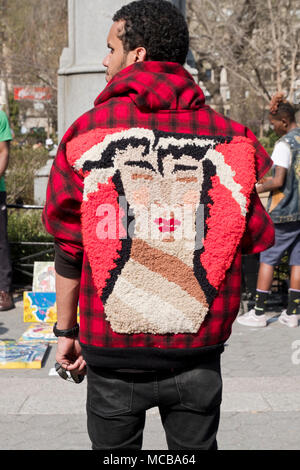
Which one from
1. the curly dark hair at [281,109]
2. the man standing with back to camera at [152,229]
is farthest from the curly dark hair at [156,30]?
the curly dark hair at [281,109]

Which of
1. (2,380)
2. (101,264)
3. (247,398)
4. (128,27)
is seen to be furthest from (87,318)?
(2,380)

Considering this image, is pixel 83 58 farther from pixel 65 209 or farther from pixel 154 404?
pixel 154 404

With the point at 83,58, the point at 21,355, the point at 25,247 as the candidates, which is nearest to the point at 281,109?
the point at 83,58

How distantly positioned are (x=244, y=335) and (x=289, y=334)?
0.41 meters

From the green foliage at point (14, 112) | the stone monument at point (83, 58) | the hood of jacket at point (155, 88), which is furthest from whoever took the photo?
the green foliage at point (14, 112)

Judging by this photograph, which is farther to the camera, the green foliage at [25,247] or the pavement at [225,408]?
the green foliage at [25,247]

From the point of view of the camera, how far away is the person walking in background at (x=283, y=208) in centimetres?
594

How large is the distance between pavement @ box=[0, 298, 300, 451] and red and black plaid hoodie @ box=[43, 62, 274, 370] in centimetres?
176

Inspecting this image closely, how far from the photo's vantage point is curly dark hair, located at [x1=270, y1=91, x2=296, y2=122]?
611 centimetres

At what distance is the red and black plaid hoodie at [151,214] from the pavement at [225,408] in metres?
1.76

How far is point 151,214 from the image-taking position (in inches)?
78.2

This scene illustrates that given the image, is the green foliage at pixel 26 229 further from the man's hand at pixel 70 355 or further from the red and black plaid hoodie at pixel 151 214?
the red and black plaid hoodie at pixel 151 214

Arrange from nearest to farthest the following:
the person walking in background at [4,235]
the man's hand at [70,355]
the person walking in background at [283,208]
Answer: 1. the man's hand at [70,355]
2. the person walking in background at [283,208]
3. the person walking in background at [4,235]

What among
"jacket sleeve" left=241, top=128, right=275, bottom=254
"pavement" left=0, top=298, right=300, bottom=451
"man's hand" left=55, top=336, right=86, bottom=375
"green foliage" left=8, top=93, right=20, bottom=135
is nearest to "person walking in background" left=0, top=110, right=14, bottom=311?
"pavement" left=0, top=298, right=300, bottom=451
